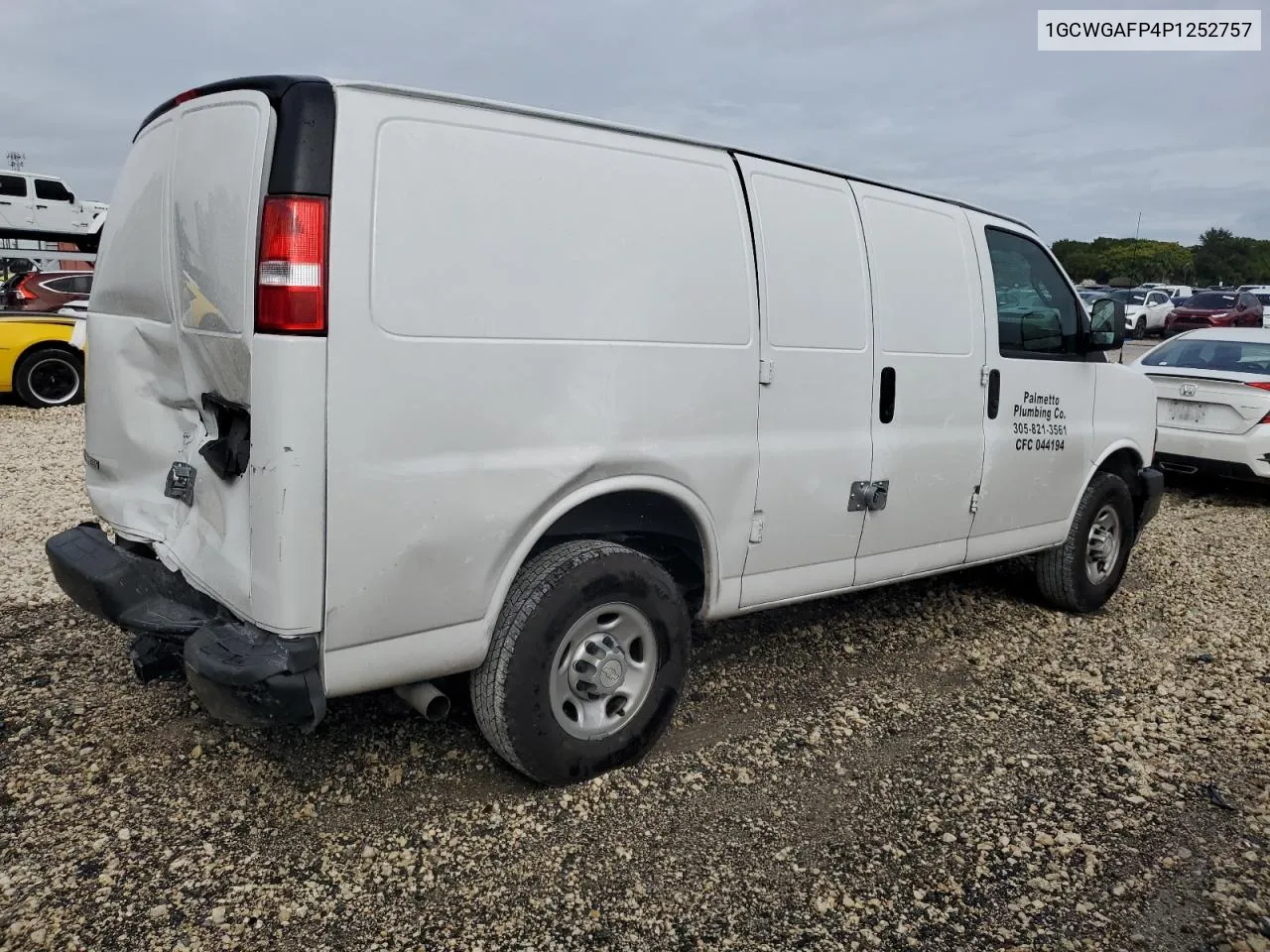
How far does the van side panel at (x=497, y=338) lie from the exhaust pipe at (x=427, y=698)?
311 mm

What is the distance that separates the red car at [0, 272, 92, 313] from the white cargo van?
1276 cm

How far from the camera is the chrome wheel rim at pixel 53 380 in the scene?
1172 centimetres

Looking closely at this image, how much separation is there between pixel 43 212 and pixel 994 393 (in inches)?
1117

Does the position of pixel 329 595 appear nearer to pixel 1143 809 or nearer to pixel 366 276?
pixel 366 276

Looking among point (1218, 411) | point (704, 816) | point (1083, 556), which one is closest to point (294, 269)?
point (704, 816)

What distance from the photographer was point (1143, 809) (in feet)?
11.3

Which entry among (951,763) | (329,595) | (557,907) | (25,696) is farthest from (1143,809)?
(25,696)

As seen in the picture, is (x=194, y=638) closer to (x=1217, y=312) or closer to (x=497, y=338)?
(x=497, y=338)

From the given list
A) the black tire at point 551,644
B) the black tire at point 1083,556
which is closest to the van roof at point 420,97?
the black tire at point 551,644

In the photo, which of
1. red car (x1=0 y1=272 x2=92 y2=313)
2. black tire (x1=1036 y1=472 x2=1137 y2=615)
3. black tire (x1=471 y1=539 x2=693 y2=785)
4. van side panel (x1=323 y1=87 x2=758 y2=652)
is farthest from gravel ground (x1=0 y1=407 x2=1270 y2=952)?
red car (x1=0 y1=272 x2=92 y2=313)

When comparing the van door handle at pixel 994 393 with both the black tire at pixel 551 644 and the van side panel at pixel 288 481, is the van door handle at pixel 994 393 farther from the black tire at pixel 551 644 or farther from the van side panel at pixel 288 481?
the van side panel at pixel 288 481

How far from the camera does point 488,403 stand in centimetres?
286

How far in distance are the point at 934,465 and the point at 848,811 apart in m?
1.66

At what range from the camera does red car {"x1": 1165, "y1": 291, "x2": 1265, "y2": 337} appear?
2594 centimetres
